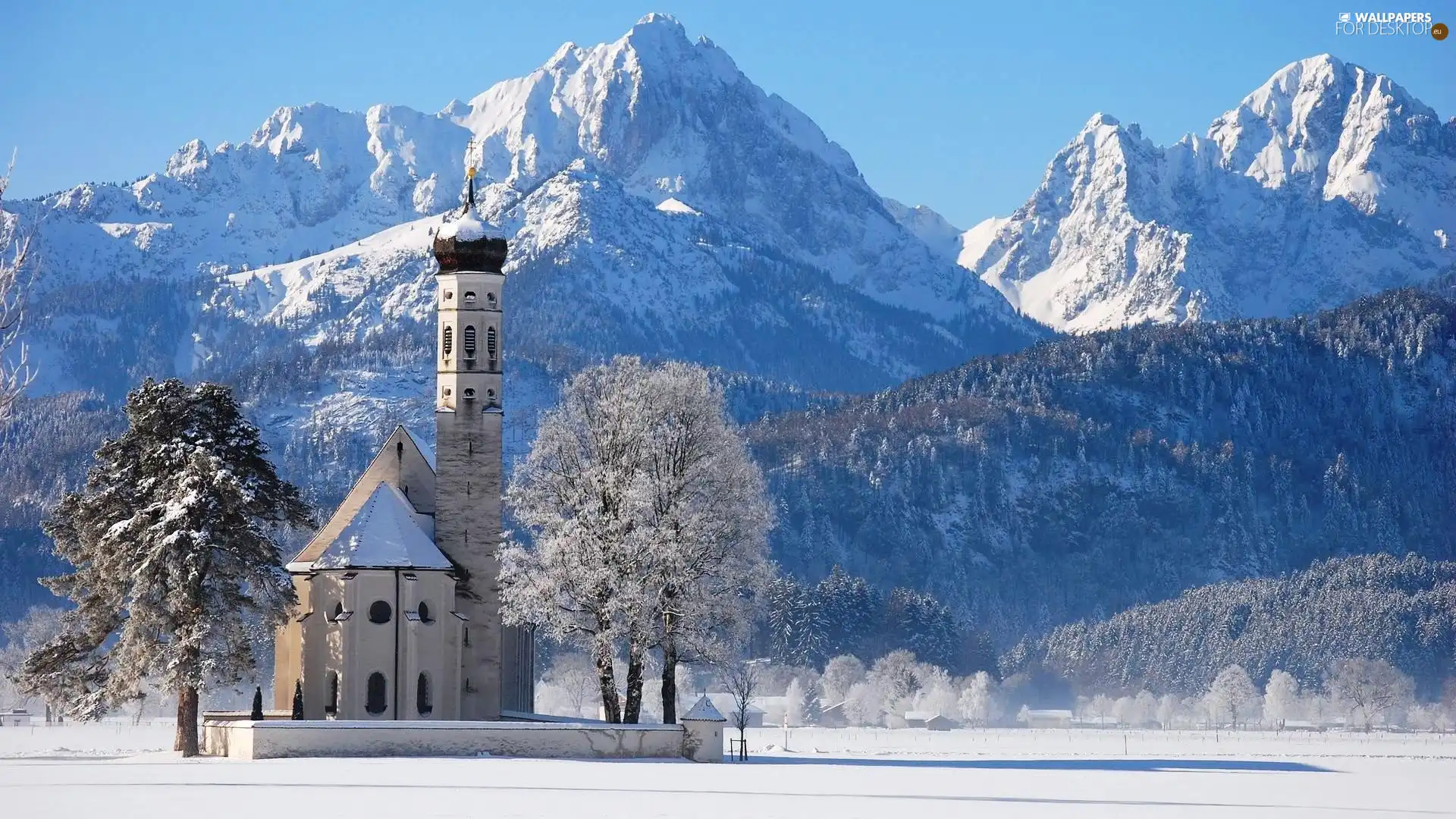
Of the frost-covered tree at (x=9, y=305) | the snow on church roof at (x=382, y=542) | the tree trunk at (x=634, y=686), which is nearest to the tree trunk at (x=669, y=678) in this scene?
the tree trunk at (x=634, y=686)

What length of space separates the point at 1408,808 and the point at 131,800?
126ft

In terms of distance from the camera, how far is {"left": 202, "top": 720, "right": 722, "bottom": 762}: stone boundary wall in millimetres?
80438

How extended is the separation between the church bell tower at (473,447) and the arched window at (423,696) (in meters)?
2.30

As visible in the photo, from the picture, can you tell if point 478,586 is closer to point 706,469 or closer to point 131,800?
point 706,469

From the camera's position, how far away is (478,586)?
96250 mm

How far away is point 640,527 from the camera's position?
285 feet

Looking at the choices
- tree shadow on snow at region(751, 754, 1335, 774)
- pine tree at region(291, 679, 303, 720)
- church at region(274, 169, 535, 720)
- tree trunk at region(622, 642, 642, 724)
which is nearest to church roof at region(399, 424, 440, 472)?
church at region(274, 169, 535, 720)

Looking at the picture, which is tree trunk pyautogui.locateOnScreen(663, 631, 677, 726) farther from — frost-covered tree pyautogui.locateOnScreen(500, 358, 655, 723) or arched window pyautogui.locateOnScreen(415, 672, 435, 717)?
arched window pyautogui.locateOnScreen(415, 672, 435, 717)

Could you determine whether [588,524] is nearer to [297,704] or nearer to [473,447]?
[473,447]

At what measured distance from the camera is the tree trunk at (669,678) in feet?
291

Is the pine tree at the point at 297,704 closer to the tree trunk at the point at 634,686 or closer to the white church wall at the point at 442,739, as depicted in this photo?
the white church wall at the point at 442,739

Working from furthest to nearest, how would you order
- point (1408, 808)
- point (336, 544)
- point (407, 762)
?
point (336, 544) < point (407, 762) < point (1408, 808)

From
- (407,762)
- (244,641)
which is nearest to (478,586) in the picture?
(244,641)

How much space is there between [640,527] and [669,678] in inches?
285
